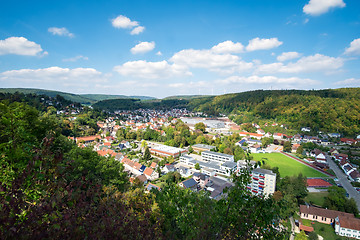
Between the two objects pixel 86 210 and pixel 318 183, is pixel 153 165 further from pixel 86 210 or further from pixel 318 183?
pixel 86 210

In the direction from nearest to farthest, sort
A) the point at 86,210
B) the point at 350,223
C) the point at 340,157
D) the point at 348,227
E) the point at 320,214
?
the point at 86,210, the point at 348,227, the point at 350,223, the point at 320,214, the point at 340,157

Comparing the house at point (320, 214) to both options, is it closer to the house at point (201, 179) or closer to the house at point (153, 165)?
the house at point (201, 179)

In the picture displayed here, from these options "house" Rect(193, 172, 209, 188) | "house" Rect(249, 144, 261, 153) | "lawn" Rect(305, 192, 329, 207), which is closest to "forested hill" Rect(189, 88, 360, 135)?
"house" Rect(249, 144, 261, 153)

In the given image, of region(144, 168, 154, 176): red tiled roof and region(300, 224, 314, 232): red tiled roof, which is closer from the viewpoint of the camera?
region(300, 224, 314, 232): red tiled roof

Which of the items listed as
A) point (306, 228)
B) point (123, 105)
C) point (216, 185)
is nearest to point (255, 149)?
point (216, 185)

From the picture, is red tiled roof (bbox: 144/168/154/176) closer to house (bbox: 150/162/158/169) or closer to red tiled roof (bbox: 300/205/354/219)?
house (bbox: 150/162/158/169)

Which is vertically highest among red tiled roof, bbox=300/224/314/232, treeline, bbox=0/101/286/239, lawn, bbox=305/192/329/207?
treeline, bbox=0/101/286/239
